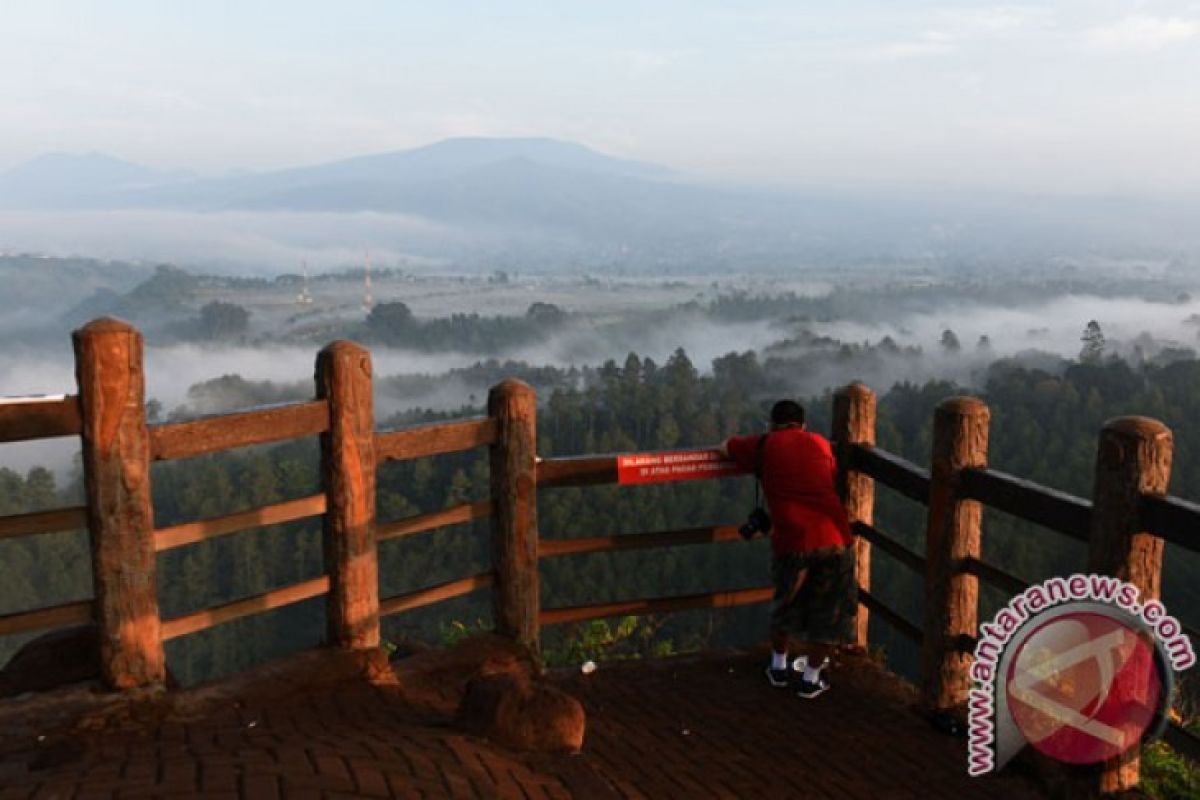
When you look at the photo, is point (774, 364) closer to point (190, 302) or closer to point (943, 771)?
point (943, 771)

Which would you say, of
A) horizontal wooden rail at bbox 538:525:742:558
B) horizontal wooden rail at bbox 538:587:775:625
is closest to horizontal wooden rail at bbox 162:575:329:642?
horizontal wooden rail at bbox 538:525:742:558

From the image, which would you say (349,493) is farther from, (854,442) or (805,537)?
(854,442)

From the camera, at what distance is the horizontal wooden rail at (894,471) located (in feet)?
18.3

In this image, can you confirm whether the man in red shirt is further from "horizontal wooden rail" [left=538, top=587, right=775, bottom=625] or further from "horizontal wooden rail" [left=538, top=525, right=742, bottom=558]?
"horizontal wooden rail" [left=538, top=525, right=742, bottom=558]

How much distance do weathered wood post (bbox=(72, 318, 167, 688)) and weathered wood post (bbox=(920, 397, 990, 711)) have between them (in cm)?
395

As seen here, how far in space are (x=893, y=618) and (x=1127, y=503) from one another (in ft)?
6.98

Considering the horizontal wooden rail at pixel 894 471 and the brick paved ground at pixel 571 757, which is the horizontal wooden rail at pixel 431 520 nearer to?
the brick paved ground at pixel 571 757

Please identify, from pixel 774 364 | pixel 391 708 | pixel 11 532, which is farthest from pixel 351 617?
pixel 774 364

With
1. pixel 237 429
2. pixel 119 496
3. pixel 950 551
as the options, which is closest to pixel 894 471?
pixel 950 551

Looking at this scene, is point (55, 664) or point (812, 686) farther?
point (812, 686)

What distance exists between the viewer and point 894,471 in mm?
5848

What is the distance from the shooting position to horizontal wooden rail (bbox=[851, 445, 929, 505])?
18.3 ft

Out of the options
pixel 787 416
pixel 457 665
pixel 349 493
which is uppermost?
pixel 787 416

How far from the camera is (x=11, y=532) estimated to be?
4492 mm
